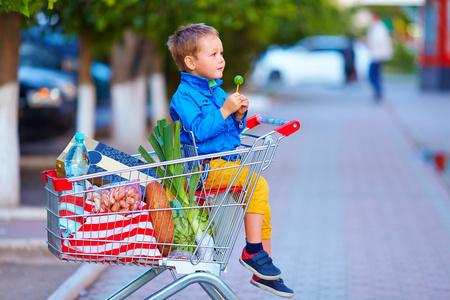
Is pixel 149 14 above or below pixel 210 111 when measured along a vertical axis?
above

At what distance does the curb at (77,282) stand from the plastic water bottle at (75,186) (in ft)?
5.37

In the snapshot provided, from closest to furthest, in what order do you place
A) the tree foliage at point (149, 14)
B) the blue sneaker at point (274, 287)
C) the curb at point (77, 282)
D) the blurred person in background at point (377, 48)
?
the blue sneaker at point (274, 287) < the curb at point (77, 282) < the tree foliage at point (149, 14) < the blurred person in background at point (377, 48)

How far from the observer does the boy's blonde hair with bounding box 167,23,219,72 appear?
3.63 metres

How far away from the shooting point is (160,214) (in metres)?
3.50

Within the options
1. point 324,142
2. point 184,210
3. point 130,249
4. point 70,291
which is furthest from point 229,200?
point 324,142

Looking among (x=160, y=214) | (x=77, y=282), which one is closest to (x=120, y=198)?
(x=160, y=214)

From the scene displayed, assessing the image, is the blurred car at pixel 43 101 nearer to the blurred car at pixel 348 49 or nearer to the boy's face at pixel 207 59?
the boy's face at pixel 207 59

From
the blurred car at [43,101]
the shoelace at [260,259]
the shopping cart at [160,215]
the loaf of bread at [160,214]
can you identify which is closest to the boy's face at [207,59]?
the shopping cart at [160,215]

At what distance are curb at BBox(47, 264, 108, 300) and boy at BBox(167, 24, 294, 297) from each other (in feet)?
5.55

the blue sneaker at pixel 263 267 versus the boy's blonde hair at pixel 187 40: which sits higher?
the boy's blonde hair at pixel 187 40

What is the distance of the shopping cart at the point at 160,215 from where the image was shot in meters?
3.39

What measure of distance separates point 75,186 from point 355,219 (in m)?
4.75

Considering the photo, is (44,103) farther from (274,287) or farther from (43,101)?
(274,287)

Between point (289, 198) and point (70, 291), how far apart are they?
408 cm
